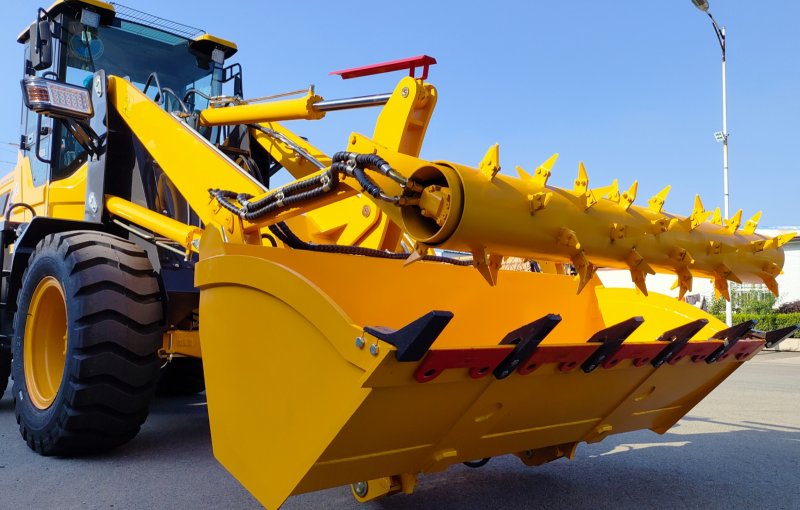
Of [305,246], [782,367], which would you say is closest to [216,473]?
[305,246]

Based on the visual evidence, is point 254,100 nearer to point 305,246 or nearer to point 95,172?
point 95,172

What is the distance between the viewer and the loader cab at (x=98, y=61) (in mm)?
5297

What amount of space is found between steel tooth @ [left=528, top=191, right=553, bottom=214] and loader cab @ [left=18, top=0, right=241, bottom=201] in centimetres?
343

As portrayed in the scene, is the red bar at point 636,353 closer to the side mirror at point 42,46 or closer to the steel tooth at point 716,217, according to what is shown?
the steel tooth at point 716,217

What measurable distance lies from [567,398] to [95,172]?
3.59m

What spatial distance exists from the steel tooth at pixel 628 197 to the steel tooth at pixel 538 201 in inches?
19.4

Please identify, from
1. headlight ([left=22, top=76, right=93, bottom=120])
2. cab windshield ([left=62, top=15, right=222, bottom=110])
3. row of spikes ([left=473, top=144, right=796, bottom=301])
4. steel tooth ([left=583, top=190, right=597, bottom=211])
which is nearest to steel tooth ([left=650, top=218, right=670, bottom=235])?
row of spikes ([left=473, top=144, right=796, bottom=301])

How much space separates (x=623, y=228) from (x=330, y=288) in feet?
4.59

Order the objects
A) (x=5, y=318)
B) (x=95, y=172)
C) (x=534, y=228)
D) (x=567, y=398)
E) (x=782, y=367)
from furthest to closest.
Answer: (x=782, y=367) → (x=5, y=318) → (x=95, y=172) → (x=567, y=398) → (x=534, y=228)

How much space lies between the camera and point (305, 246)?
11.6ft

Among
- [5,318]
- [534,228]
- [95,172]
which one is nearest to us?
[534,228]

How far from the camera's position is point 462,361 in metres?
2.36

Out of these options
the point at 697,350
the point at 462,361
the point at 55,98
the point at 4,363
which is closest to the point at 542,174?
the point at 462,361

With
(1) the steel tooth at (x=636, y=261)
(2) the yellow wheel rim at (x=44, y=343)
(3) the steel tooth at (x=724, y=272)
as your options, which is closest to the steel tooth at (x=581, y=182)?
(1) the steel tooth at (x=636, y=261)
